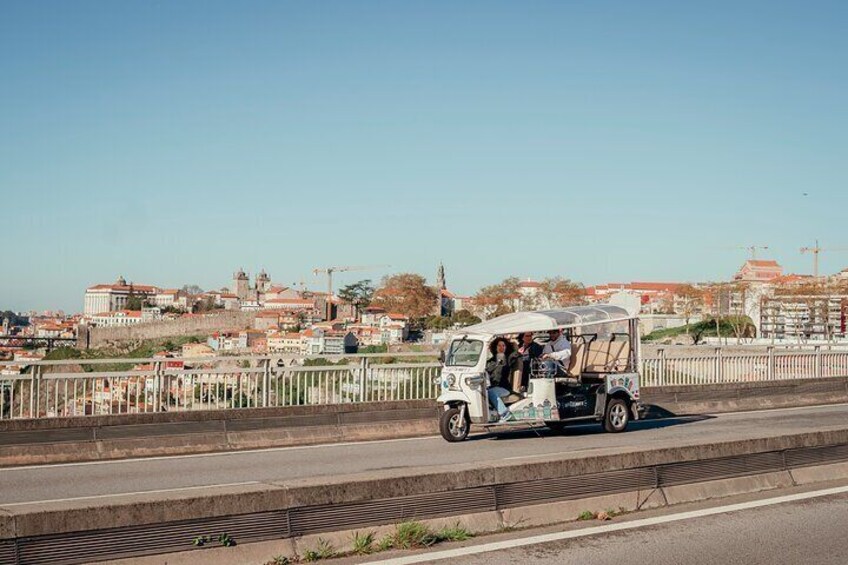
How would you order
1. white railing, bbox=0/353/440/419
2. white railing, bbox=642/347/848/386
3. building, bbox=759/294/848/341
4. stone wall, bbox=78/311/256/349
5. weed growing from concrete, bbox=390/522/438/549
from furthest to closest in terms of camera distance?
stone wall, bbox=78/311/256/349 < building, bbox=759/294/848/341 < white railing, bbox=642/347/848/386 < white railing, bbox=0/353/440/419 < weed growing from concrete, bbox=390/522/438/549

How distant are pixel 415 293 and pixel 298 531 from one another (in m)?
183

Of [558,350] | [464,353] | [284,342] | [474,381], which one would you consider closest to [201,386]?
[464,353]

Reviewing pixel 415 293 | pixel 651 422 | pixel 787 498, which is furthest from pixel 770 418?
pixel 415 293

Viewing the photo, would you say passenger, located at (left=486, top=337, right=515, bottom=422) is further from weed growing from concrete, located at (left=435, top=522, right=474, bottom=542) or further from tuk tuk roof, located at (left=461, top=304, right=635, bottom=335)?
weed growing from concrete, located at (left=435, top=522, right=474, bottom=542)

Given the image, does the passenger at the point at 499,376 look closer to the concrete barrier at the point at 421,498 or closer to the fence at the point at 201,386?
the fence at the point at 201,386

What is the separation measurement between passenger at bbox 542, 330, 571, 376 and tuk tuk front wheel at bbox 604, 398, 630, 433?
45.1 inches

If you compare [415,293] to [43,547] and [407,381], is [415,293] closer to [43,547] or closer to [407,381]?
[407,381]

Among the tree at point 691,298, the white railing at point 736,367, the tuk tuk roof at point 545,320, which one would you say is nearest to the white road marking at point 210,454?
the tuk tuk roof at point 545,320

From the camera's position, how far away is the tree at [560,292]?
479ft

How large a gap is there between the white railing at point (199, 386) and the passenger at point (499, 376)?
8.75 ft

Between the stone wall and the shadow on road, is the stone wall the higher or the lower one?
the higher one

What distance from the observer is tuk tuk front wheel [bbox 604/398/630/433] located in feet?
60.1

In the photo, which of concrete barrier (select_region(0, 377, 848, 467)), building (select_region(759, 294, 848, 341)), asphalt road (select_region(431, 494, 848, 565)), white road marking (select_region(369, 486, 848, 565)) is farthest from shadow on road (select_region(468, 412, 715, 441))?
building (select_region(759, 294, 848, 341))

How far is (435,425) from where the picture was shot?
19.0 metres
